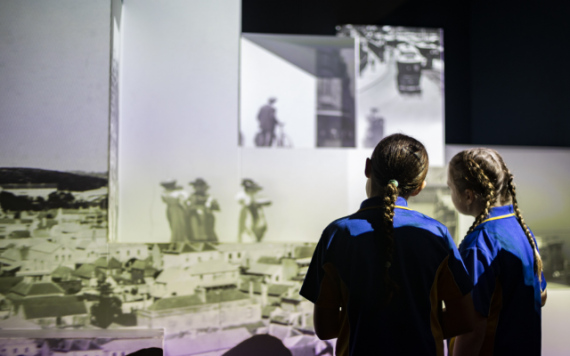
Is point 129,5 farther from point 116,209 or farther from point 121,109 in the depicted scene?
point 116,209

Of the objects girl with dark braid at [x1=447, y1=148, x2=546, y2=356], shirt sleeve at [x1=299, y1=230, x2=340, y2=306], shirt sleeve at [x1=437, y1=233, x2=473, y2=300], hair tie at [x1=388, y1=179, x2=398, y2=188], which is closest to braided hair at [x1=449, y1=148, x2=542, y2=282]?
girl with dark braid at [x1=447, y1=148, x2=546, y2=356]

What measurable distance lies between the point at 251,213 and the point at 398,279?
5.25 ft

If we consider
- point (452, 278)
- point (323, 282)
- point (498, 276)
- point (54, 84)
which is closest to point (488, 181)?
point (498, 276)

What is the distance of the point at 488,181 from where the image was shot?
1274 millimetres

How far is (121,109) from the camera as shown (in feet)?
7.95

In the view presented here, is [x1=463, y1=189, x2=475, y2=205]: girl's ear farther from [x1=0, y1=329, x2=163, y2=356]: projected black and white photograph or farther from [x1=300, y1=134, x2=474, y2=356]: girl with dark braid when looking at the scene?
[x1=0, y1=329, x2=163, y2=356]: projected black and white photograph

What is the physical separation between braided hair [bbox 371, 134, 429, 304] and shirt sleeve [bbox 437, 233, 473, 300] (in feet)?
0.52

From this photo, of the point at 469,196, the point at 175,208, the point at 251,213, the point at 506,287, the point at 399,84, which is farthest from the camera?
the point at 399,84

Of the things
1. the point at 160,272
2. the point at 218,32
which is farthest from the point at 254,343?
the point at 218,32

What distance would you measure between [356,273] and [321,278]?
11cm

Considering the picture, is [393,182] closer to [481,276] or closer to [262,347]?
[481,276]

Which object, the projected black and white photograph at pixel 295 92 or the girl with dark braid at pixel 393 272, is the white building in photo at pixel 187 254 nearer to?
the projected black and white photograph at pixel 295 92

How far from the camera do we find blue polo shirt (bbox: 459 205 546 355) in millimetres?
1188

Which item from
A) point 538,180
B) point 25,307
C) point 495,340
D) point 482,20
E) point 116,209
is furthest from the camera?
point 482,20
